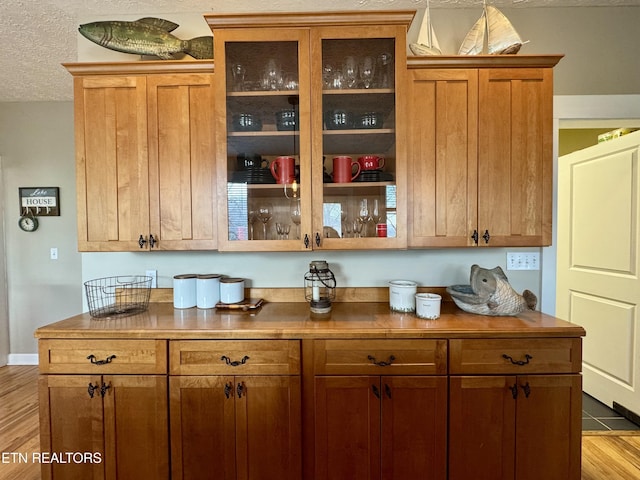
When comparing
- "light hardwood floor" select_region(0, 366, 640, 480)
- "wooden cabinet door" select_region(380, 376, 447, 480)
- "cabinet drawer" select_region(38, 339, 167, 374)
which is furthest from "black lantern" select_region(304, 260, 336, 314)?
"light hardwood floor" select_region(0, 366, 640, 480)

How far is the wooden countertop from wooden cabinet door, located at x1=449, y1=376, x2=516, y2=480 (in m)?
0.22

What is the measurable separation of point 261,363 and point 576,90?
2.37 m

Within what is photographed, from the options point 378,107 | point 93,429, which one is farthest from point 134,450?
point 378,107

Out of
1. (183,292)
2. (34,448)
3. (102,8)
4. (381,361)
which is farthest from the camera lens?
(34,448)

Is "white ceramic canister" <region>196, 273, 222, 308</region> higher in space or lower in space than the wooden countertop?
higher

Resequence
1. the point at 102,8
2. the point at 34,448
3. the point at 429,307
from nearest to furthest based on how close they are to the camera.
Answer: the point at 429,307
the point at 102,8
the point at 34,448

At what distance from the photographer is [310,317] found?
1480 mm

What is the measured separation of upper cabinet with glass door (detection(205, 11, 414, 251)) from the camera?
1.46 m

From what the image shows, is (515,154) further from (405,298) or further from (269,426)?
(269,426)

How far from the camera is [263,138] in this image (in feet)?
5.15

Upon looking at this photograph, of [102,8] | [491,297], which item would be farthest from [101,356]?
[102,8]

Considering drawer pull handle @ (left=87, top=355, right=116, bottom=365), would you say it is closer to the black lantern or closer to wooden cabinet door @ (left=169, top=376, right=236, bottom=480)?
wooden cabinet door @ (left=169, top=376, right=236, bottom=480)

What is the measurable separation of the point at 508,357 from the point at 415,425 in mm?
505

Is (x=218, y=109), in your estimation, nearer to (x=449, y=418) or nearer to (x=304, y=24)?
(x=304, y=24)
